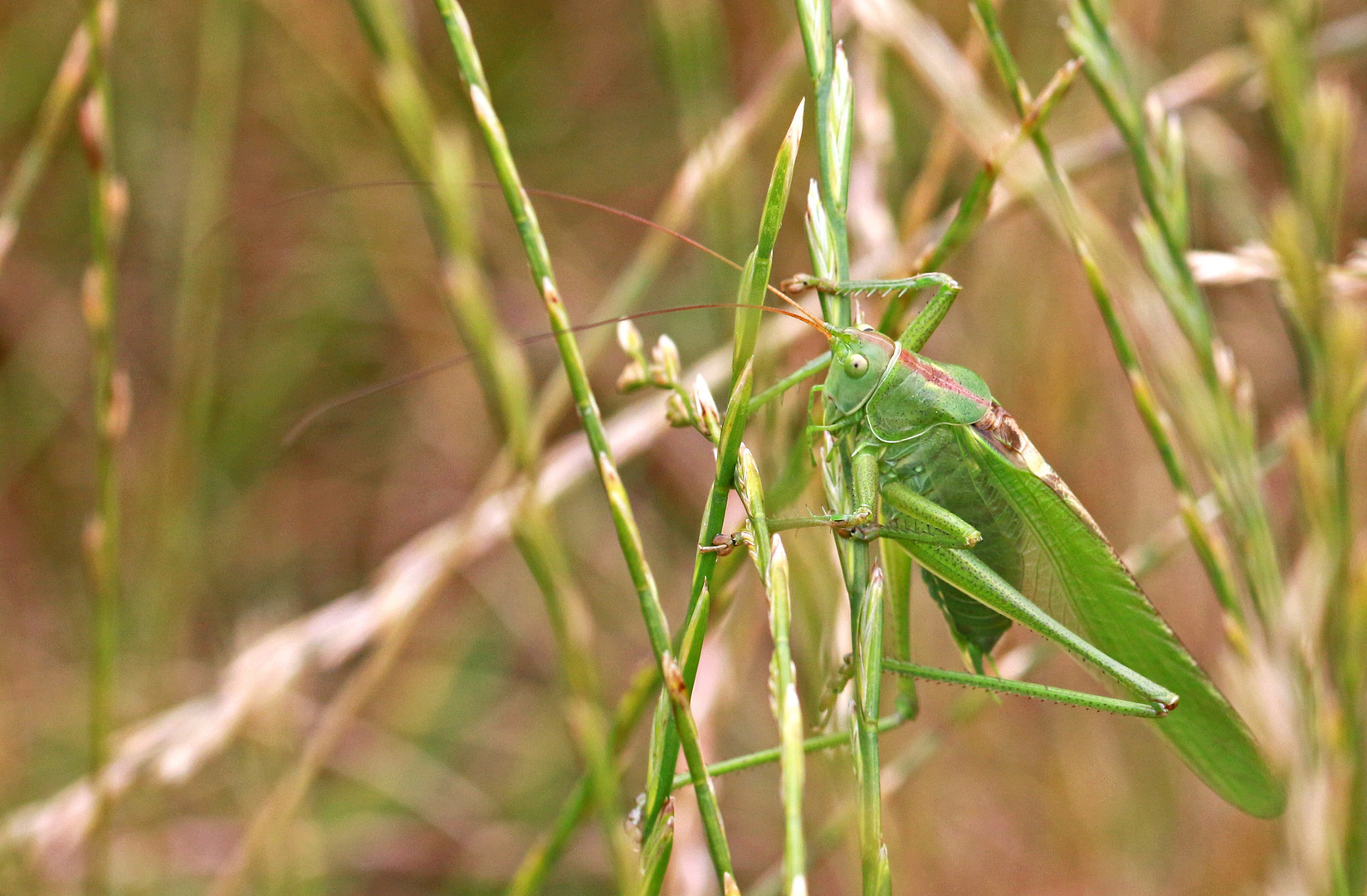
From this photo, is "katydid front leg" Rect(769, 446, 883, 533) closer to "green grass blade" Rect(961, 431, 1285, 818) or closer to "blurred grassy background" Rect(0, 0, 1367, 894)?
"green grass blade" Rect(961, 431, 1285, 818)

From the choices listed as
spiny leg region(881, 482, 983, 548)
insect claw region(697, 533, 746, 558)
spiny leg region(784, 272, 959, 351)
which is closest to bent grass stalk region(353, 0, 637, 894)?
insect claw region(697, 533, 746, 558)

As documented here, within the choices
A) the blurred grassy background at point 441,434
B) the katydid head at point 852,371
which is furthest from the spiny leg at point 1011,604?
the blurred grassy background at point 441,434

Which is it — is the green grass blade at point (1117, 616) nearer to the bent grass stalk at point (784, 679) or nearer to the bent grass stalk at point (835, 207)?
the bent grass stalk at point (835, 207)

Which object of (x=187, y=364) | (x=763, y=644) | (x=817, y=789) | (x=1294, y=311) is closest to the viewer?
(x=1294, y=311)

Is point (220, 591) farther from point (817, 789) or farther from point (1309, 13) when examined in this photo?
point (1309, 13)

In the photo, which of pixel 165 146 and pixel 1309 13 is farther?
pixel 165 146

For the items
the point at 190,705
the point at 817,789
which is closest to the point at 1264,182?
the point at 817,789

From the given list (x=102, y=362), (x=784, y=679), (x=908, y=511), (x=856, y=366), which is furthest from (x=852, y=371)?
(x=102, y=362)
